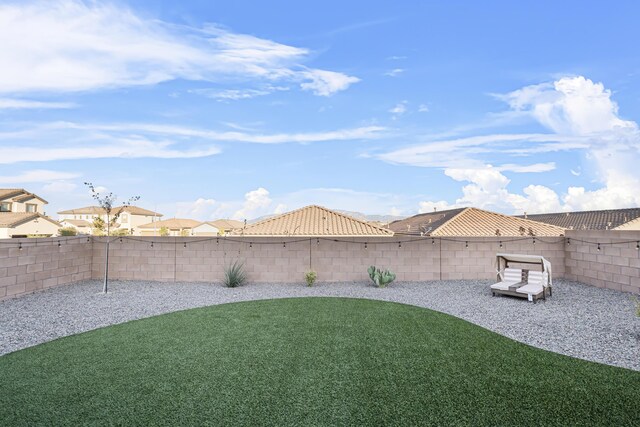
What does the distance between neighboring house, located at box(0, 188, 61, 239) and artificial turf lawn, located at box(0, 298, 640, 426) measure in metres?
36.5

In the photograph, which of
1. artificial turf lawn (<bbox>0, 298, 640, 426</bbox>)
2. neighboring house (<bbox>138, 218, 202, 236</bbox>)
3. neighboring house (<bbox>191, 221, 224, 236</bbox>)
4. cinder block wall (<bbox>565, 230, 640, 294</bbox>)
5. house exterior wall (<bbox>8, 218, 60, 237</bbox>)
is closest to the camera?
artificial turf lawn (<bbox>0, 298, 640, 426</bbox>)

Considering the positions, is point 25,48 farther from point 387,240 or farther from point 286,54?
point 387,240

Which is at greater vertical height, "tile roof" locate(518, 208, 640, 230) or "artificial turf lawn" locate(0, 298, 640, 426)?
"tile roof" locate(518, 208, 640, 230)

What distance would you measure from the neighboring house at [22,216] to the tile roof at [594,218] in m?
45.3

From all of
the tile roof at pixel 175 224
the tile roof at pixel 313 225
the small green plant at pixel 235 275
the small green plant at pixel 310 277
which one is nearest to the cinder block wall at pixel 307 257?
the small green plant at pixel 235 275

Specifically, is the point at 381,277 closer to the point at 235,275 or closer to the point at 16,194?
the point at 235,275

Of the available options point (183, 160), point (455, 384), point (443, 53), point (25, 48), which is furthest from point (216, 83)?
point (455, 384)

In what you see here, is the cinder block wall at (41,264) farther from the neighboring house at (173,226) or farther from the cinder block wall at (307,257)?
the neighboring house at (173,226)

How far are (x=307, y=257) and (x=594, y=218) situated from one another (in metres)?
28.4

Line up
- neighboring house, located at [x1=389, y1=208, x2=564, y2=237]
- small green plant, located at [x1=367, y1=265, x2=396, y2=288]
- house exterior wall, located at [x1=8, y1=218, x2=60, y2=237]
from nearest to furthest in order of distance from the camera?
small green plant, located at [x1=367, y1=265, x2=396, y2=288]
neighboring house, located at [x1=389, y1=208, x2=564, y2=237]
house exterior wall, located at [x1=8, y1=218, x2=60, y2=237]

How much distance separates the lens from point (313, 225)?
2169cm

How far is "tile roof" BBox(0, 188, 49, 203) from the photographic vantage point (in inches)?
1476

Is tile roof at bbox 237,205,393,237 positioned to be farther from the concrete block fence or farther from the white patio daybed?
the white patio daybed

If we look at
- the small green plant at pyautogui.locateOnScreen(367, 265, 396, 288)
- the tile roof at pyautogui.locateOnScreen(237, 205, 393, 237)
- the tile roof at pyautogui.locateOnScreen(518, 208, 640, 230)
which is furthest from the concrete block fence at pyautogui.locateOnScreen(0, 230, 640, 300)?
the tile roof at pyautogui.locateOnScreen(518, 208, 640, 230)
